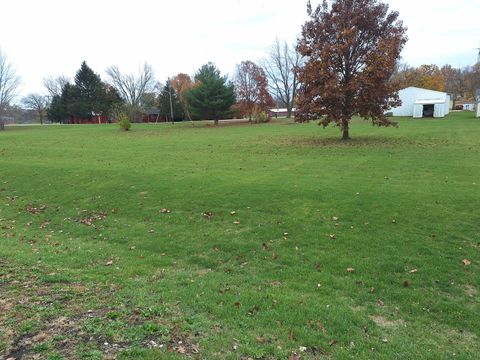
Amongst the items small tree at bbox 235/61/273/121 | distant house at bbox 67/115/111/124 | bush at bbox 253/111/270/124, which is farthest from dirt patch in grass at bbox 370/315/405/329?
distant house at bbox 67/115/111/124

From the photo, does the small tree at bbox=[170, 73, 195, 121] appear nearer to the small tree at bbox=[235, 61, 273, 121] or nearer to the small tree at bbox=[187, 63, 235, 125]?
the small tree at bbox=[235, 61, 273, 121]

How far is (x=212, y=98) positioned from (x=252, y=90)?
1615 centimetres

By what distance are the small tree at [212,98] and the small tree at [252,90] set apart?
792 cm

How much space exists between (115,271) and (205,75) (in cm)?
5267

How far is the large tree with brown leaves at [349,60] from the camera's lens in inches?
787

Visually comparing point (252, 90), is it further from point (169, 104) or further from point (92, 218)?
point (92, 218)

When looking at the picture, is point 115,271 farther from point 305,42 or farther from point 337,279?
point 305,42

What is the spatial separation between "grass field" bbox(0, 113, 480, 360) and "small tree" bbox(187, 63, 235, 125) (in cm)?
4250

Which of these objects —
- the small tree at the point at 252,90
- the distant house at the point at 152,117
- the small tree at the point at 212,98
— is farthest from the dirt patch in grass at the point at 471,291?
the distant house at the point at 152,117

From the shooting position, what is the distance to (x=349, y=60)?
21031 millimetres

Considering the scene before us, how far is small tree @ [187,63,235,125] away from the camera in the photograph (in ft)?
175

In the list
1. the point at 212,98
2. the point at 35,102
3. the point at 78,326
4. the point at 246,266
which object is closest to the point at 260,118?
the point at 212,98

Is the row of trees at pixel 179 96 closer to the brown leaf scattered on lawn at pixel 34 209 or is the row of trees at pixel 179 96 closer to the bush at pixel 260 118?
the bush at pixel 260 118

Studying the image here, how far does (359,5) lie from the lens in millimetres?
20500
